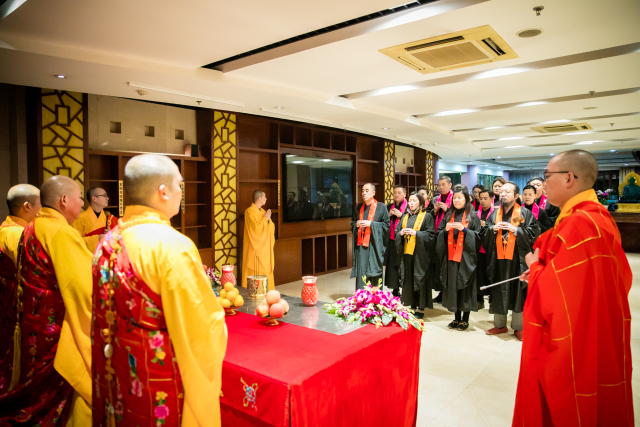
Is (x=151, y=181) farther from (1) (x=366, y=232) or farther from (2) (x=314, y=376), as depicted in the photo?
(1) (x=366, y=232)

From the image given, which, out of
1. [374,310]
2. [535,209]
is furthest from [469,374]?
[535,209]

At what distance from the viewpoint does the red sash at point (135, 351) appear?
52.8 inches

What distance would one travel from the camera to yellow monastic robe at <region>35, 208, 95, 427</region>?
6.47 feet

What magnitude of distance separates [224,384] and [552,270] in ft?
4.88

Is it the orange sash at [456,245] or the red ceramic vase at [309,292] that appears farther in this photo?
the orange sash at [456,245]

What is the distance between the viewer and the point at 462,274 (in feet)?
14.3

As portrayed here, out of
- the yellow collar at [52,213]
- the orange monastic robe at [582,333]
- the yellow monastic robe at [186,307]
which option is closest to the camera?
the yellow monastic robe at [186,307]

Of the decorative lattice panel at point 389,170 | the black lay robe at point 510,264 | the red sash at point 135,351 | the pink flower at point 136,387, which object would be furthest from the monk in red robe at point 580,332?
the decorative lattice panel at point 389,170

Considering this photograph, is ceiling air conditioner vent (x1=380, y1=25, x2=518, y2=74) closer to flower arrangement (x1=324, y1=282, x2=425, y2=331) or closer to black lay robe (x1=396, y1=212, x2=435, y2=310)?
black lay robe (x1=396, y1=212, x2=435, y2=310)

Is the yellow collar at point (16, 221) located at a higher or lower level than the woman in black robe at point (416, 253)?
higher

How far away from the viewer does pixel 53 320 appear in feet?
6.93

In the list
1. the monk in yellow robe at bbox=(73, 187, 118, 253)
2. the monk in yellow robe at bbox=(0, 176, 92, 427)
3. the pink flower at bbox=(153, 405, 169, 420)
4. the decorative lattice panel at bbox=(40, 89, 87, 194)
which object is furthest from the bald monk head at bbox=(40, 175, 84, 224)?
the decorative lattice panel at bbox=(40, 89, 87, 194)

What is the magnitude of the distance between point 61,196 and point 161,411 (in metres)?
1.35

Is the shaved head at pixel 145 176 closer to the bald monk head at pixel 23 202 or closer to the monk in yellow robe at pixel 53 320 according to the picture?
the monk in yellow robe at pixel 53 320
